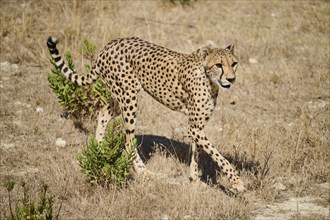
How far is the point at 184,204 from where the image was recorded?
4.12 meters

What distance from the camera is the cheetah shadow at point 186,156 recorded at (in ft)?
16.2

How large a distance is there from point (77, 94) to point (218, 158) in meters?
2.18

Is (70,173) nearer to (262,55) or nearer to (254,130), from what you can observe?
(254,130)

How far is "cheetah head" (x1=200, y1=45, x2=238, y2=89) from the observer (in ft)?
13.6

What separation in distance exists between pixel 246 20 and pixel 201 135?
4.83 meters

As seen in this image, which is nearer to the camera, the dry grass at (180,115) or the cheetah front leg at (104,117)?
the dry grass at (180,115)

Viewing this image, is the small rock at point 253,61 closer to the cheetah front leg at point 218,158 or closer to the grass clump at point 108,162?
the cheetah front leg at point 218,158

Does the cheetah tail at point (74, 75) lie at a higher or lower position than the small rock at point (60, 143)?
higher

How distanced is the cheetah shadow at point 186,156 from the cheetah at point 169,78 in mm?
303

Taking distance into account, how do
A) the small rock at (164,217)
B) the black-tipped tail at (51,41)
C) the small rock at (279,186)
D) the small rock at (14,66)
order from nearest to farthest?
the small rock at (164,217), the black-tipped tail at (51,41), the small rock at (279,186), the small rock at (14,66)

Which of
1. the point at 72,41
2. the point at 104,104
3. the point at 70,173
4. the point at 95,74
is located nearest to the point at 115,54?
the point at 95,74

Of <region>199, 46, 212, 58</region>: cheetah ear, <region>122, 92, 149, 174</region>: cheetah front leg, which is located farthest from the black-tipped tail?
<region>199, 46, 212, 58</region>: cheetah ear

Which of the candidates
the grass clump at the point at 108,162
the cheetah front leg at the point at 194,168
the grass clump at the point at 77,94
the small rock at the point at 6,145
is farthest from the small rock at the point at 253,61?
the small rock at the point at 6,145

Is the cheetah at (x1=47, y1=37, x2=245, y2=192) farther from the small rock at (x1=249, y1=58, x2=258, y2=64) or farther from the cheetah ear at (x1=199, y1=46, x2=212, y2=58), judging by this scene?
the small rock at (x1=249, y1=58, x2=258, y2=64)
